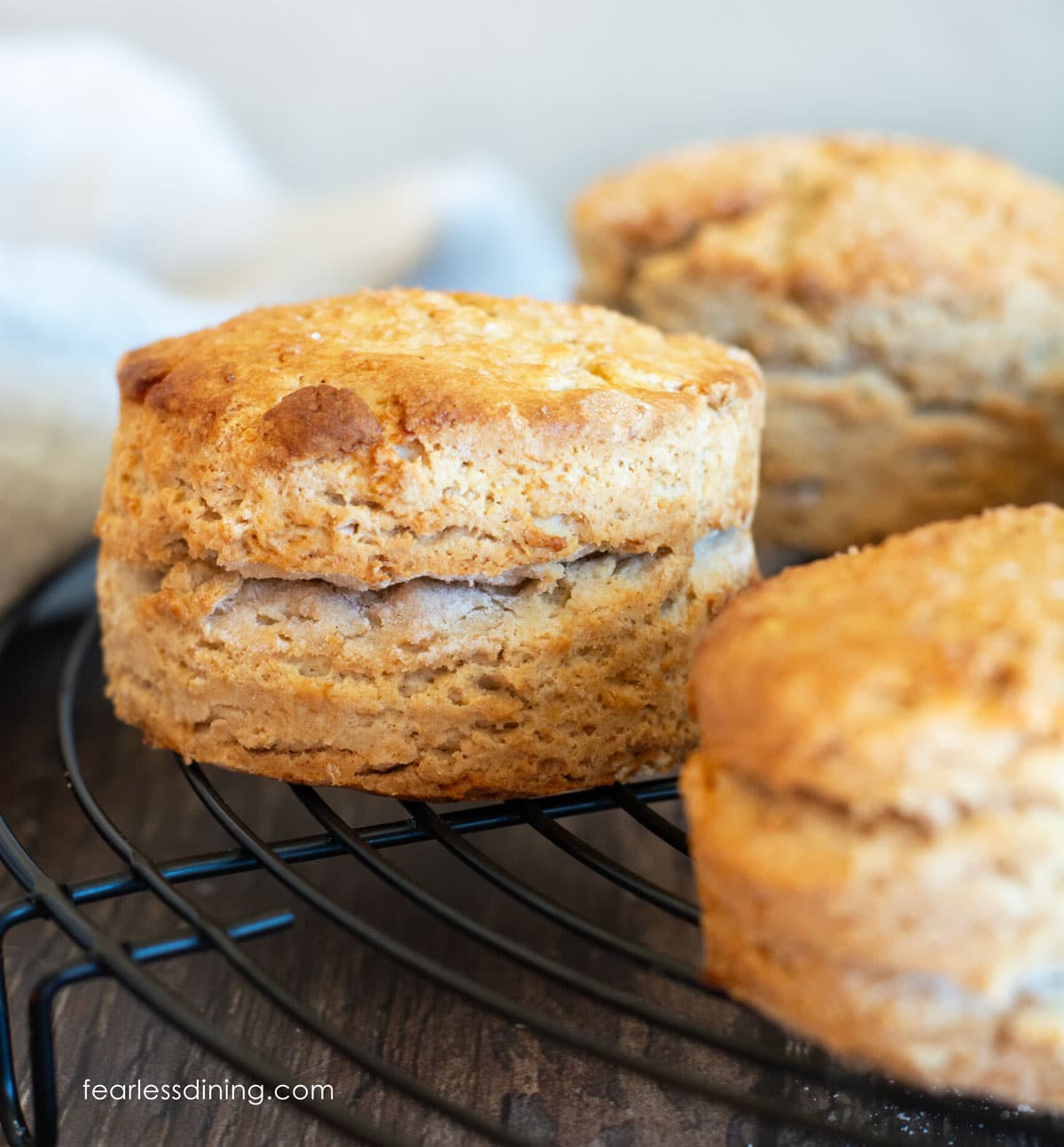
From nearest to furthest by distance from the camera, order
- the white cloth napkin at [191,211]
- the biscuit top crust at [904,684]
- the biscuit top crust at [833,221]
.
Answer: the biscuit top crust at [904,684]
the biscuit top crust at [833,221]
the white cloth napkin at [191,211]

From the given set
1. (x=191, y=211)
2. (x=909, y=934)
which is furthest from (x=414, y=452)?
(x=191, y=211)

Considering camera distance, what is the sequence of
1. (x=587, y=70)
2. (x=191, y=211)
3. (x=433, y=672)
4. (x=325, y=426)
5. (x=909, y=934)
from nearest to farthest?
(x=909, y=934) → (x=325, y=426) → (x=433, y=672) → (x=191, y=211) → (x=587, y=70)

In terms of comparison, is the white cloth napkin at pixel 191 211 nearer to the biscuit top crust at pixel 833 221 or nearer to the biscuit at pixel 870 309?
the biscuit top crust at pixel 833 221

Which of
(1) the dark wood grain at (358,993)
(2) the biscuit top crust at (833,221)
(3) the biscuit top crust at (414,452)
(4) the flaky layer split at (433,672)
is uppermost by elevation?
(3) the biscuit top crust at (414,452)

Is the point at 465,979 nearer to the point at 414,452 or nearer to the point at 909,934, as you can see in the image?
the point at 909,934

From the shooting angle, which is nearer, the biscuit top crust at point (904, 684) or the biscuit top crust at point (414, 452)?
the biscuit top crust at point (904, 684)

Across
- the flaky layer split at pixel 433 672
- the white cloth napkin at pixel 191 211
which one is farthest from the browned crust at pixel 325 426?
the white cloth napkin at pixel 191 211

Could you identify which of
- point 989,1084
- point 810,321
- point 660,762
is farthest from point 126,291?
point 989,1084

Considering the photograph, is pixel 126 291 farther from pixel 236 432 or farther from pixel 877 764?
pixel 877 764
